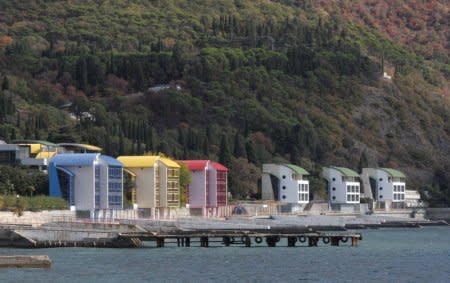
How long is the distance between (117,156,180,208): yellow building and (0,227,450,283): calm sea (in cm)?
3335

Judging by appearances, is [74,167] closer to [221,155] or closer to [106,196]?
[106,196]

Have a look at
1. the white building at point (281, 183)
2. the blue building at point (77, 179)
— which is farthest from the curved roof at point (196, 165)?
the blue building at point (77, 179)

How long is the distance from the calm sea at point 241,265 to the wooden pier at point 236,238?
3.31 feet

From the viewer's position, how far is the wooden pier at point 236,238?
11525 centimetres

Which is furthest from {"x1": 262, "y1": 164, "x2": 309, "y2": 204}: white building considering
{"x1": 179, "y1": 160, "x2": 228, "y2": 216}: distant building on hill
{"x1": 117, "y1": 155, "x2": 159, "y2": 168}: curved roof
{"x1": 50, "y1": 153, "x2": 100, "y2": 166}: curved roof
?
{"x1": 50, "y1": 153, "x2": 100, "y2": 166}: curved roof

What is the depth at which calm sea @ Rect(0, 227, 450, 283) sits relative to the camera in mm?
90812

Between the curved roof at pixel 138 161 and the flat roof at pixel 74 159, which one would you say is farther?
the curved roof at pixel 138 161

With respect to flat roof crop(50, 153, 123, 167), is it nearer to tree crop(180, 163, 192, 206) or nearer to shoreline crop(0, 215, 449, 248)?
shoreline crop(0, 215, 449, 248)

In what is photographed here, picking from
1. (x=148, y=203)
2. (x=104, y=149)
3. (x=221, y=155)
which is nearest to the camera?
(x=148, y=203)

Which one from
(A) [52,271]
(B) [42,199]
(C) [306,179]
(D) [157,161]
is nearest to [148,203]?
(D) [157,161]

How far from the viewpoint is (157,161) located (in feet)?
508

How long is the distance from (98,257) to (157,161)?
51.4 metres

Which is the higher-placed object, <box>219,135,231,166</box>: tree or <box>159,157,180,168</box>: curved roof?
<box>219,135,231,166</box>: tree

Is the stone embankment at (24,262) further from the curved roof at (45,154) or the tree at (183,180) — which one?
the tree at (183,180)
